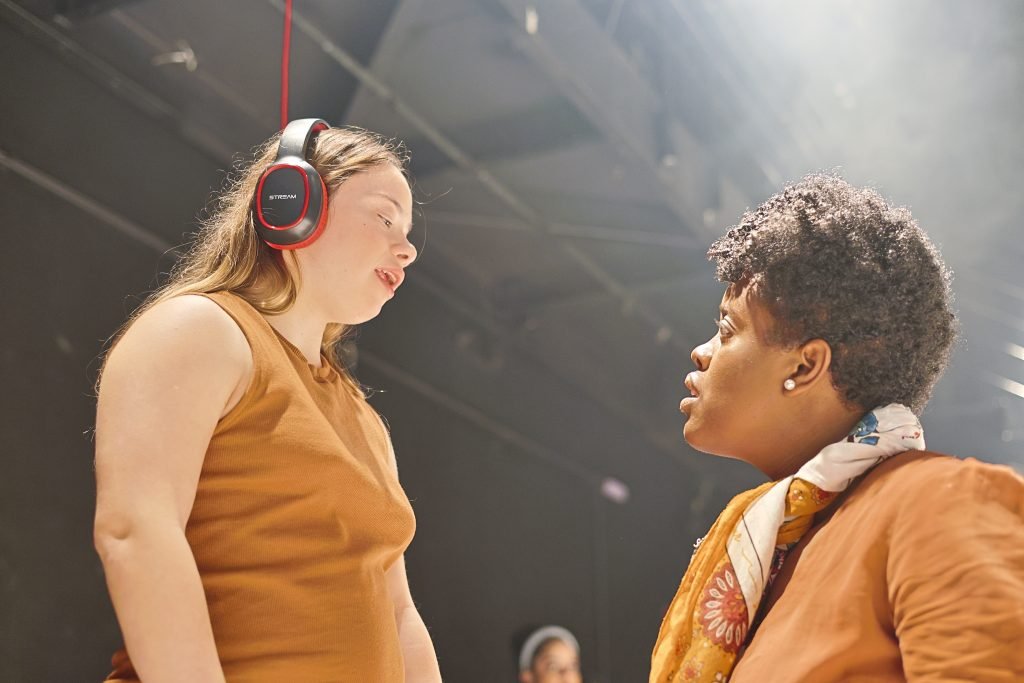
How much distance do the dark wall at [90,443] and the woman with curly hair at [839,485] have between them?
46.2 inches

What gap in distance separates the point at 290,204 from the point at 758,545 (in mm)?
793

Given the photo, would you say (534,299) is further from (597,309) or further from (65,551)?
(65,551)

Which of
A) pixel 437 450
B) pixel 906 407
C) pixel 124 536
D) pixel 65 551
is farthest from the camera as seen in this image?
pixel 437 450

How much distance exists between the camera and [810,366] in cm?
123

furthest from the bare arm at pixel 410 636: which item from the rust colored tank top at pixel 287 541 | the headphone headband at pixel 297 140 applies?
the headphone headband at pixel 297 140

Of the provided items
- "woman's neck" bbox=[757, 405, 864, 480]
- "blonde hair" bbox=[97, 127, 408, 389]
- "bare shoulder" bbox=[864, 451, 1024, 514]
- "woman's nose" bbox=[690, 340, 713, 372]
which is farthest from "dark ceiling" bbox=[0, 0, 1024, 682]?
"bare shoulder" bbox=[864, 451, 1024, 514]

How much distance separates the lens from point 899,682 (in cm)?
96

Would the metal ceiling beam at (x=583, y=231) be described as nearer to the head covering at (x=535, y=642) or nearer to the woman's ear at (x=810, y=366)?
the head covering at (x=535, y=642)

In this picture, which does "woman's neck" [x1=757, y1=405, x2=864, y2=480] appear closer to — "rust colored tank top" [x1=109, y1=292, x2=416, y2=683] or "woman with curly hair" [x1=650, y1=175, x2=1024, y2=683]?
"woman with curly hair" [x1=650, y1=175, x2=1024, y2=683]

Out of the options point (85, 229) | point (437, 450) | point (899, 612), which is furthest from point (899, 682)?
point (437, 450)

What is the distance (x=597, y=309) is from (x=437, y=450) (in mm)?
1141

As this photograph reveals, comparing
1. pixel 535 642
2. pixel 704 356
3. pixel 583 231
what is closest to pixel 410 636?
pixel 704 356

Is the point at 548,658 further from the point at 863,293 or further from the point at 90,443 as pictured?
the point at 863,293

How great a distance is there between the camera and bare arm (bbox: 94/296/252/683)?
1.08m
